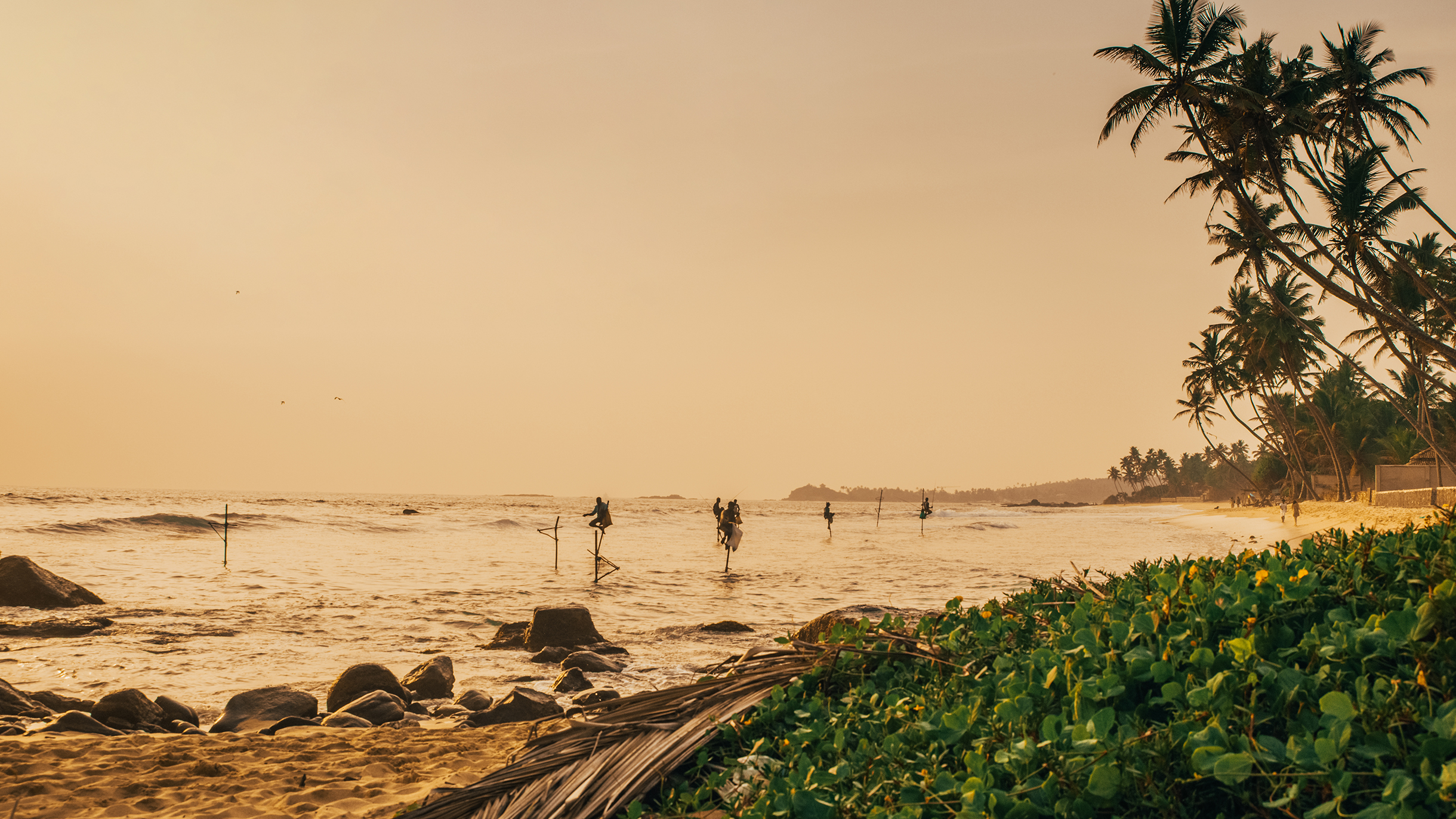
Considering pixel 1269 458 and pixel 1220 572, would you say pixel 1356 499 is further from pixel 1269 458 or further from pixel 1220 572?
pixel 1220 572

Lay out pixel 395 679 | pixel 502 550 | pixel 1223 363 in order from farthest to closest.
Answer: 1. pixel 1223 363
2. pixel 502 550
3. pixel 395 679

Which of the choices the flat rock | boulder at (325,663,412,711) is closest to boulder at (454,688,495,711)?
boulder at (325,663,412,711)

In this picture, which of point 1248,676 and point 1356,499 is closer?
point 1248,676

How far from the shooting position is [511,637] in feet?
40.0

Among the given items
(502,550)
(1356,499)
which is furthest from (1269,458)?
(502,550)

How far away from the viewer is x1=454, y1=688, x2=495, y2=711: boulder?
8.35m

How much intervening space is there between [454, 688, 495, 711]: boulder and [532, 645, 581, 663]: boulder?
77.3 inches

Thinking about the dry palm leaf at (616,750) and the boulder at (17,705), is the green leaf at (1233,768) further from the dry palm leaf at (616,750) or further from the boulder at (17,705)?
the boulder at (17,705)

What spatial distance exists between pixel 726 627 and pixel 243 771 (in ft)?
26.4

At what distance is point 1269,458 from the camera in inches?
2982

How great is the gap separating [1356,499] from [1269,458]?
39.1 m

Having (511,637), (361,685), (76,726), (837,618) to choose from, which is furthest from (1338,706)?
(511,637)

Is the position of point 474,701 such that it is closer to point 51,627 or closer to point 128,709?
point 128,709

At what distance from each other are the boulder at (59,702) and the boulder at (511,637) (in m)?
4.90
